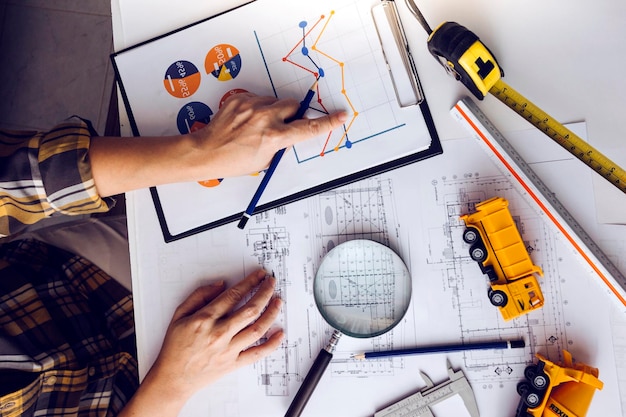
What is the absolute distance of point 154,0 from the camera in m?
0.98

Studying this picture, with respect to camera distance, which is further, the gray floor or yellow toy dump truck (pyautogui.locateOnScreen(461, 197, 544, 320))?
the gray floor

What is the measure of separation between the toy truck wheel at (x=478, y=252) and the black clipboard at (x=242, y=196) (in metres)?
0.18

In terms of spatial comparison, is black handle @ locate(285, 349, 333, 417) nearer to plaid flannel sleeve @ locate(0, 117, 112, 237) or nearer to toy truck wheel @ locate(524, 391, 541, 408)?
toy truck wheel @ locate(524, 391, 541, 408)

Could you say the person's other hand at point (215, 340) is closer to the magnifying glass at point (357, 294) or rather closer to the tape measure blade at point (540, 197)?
the magnifying glass at point (357, 294)

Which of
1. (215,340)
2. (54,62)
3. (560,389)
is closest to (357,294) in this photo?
(215,340)

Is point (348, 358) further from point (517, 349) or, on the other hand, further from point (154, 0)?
point (154, 0)

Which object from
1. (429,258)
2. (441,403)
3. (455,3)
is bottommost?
(441,403)

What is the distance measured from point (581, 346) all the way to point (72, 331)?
98 centimetres

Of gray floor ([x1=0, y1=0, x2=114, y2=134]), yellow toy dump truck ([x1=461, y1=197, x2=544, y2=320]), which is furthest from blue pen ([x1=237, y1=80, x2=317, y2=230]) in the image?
gray floor ([x1=0, y1=0, x2=114, y2=134])

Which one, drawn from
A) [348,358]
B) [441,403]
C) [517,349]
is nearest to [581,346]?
[517,349]

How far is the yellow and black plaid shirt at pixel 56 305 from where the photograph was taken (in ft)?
2.85

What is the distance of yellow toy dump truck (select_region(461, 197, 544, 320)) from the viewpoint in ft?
2.83

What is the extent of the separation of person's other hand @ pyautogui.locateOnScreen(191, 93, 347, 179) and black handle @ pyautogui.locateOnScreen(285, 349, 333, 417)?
0.37 meters

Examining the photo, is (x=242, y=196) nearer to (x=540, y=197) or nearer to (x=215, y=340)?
(x=215, y=340)
